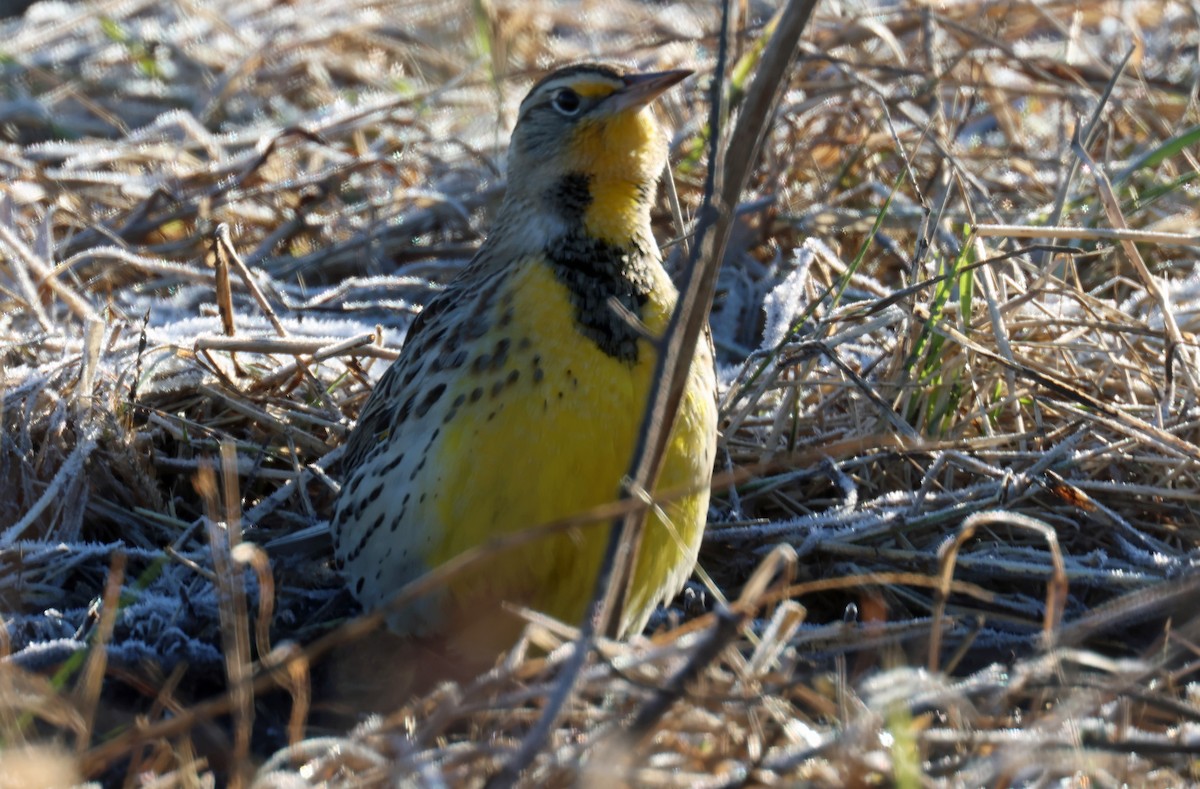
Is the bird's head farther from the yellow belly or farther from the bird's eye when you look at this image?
the yellow belly

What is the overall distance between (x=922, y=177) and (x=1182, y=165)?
0.86 m

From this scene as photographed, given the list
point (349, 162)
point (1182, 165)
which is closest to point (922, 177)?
point (1182, 165)

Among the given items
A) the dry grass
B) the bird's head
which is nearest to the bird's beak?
the bird's head

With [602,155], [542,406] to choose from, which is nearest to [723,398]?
[602,155]

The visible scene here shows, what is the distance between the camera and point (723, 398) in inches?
157

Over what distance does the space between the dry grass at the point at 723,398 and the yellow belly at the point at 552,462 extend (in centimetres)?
21

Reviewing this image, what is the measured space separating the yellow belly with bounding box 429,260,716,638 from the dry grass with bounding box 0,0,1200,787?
0.70 ft

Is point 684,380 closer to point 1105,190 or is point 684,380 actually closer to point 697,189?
point 1105,190

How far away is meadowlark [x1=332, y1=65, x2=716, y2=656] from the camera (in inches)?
115

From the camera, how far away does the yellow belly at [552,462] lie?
9.51ft

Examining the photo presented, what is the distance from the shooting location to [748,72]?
420cm

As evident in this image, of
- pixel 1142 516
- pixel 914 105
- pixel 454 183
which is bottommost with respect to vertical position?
pixel 1142 516

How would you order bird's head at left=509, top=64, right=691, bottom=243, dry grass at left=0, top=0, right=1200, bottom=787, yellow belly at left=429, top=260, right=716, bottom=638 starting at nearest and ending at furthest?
dry grass at left=0, top=0, right=1200, bottom=787
yellow belly at left=429, top=260, right=716, bottom=638
bird's head at left=509, top=64, right=691, bottom=243

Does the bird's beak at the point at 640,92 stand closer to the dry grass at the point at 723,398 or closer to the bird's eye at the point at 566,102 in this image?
the bird's eye at the point at 566,102
